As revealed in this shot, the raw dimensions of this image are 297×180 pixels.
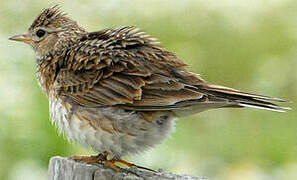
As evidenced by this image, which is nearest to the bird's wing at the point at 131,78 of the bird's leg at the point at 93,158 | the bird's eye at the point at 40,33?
the bird's leg at the point at 93,158

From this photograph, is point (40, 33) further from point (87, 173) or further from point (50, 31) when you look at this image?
point (87, 173)

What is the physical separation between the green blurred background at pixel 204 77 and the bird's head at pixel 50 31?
1.32 meters

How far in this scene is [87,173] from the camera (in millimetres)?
5883

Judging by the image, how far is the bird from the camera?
6395 millimetres

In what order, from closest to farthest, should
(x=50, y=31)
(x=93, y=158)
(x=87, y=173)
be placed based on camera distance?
(x=87, y=173), (x=93, y=158), (x=50, y=31)

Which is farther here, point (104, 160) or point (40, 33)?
point (40, 33)

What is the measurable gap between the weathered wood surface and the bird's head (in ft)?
5.91

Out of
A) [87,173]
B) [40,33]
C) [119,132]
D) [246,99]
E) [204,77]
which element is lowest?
[87,173]

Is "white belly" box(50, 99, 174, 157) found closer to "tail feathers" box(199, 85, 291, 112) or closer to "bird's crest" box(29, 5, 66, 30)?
"tail feathers" box(199, 85, 291, 112)

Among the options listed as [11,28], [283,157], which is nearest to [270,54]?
[283,157]

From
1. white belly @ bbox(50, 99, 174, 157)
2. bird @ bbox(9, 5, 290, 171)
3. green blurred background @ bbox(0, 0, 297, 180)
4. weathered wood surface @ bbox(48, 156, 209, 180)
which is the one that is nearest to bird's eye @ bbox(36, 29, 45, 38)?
bird @ bbox(9, 5, 290, 171)

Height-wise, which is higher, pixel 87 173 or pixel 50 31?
pixel 50 31

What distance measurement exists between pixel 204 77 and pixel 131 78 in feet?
13.0

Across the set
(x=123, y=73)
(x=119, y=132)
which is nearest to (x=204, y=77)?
(x=123, y=73)
